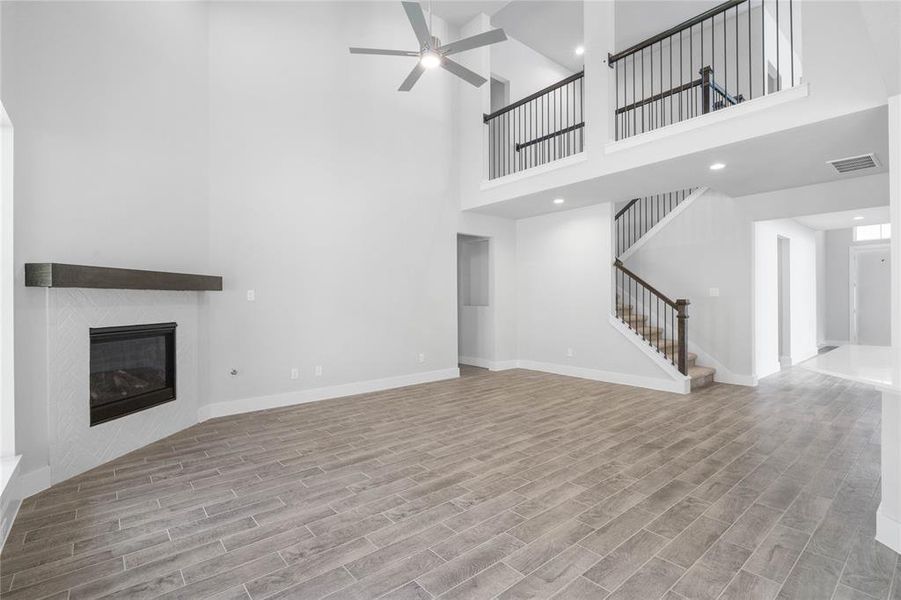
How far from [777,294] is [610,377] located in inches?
129

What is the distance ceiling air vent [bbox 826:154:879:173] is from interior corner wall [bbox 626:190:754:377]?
137 cm

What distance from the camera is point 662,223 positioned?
677 centimetres

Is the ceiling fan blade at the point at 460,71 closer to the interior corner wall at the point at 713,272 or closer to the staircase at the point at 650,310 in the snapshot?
the staircase at the point at 650,310

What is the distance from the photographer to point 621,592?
5.71ft

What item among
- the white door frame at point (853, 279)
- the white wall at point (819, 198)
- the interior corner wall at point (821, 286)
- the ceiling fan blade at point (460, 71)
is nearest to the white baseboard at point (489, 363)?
the white wall at point (819, 198)

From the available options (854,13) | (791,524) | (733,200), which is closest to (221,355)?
(791,524)

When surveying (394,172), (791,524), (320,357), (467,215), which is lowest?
(791,524)

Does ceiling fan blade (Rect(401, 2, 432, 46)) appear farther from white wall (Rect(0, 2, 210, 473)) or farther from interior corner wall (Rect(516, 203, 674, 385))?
interior corner wall (Rect(516, 203, 674, 385))

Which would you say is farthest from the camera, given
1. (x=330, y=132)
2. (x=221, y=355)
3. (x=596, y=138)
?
(x=330, y=132)

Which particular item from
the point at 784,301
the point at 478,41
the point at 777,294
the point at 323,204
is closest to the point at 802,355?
the point at 784,301

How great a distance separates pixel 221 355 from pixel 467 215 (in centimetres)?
409

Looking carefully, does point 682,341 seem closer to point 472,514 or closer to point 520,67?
point 472,514

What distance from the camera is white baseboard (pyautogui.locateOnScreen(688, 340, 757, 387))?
5.82m

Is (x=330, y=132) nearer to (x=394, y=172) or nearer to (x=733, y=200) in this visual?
(x=394, y=172)
